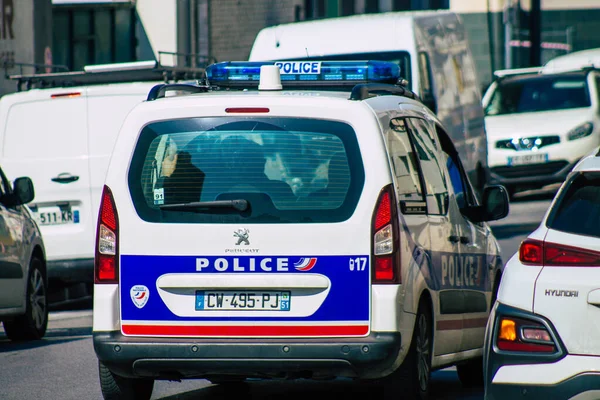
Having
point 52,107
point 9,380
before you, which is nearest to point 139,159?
point 9,380

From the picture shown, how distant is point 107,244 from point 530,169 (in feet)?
51.5

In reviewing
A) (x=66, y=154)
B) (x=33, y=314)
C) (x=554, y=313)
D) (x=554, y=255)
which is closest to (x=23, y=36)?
(x=66, y=154)

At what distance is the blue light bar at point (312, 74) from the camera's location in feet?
26.5

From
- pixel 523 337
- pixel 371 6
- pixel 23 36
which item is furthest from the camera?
pixel 371 6

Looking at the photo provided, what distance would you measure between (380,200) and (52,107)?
738 cm

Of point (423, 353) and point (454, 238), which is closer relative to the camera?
point (423, 353)

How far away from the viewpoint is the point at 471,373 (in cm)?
880

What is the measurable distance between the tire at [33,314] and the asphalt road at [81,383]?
0.43 ft

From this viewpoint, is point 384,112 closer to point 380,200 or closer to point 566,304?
point 380,200

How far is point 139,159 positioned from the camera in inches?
279

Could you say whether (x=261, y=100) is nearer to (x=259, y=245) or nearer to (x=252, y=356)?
(x=259, y=245)

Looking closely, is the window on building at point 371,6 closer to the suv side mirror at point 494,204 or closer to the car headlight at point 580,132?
the car headlight at point 580,132

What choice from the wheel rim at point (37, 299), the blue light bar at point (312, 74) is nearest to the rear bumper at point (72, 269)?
the wheel rim at point (37, 299)

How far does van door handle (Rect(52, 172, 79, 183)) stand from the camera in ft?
44.4
